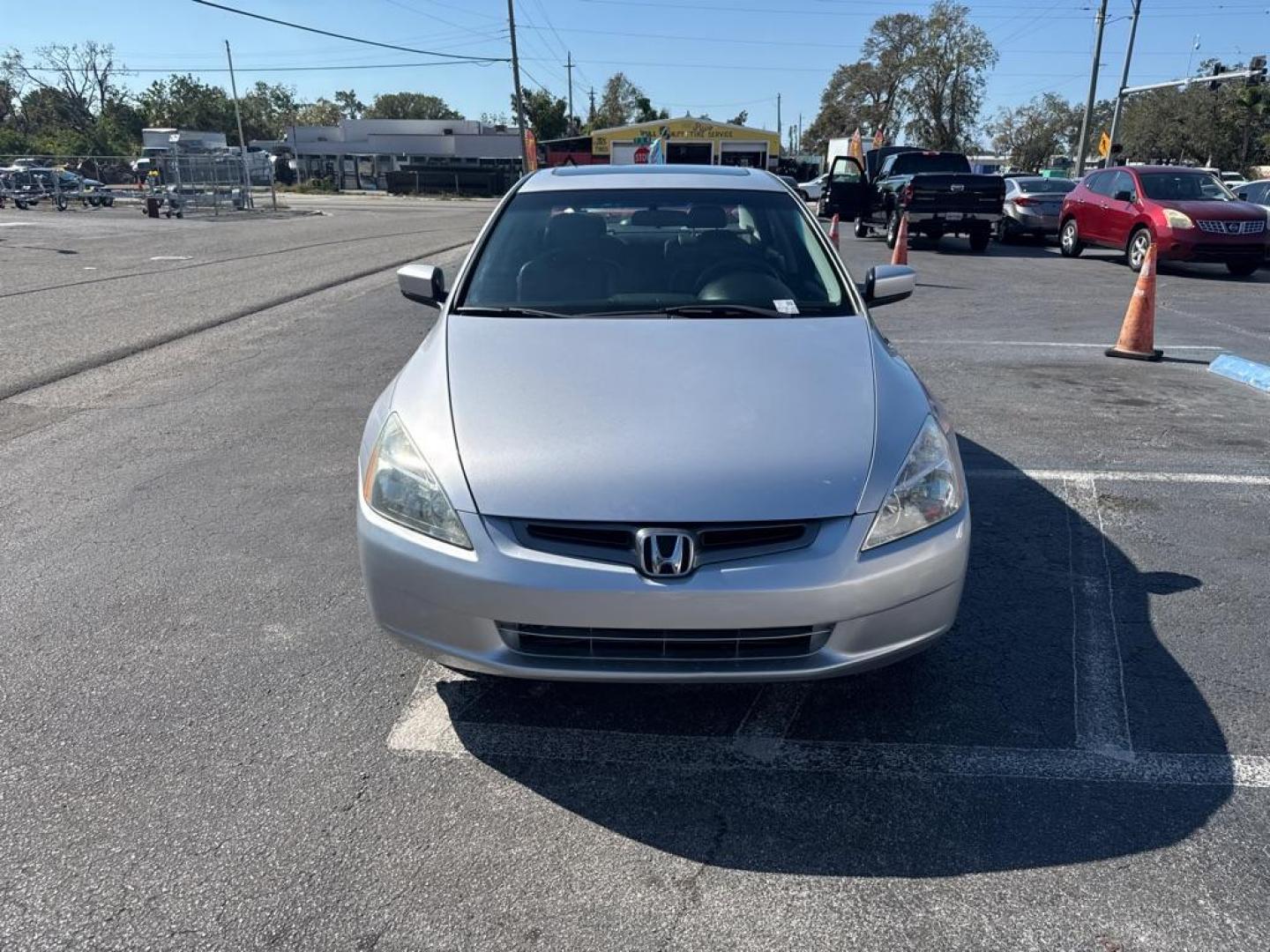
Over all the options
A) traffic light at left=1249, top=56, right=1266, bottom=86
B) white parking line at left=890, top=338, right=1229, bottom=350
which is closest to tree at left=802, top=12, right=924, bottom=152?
traffic light at left=1249, top=56, right=1266, bottom=86

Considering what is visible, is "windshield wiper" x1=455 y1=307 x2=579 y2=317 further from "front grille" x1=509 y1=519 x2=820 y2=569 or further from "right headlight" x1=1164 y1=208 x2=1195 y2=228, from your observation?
"right headlight" x1=1164 y1=208 x2=1195 y2=228

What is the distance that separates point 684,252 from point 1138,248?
13.9 metres

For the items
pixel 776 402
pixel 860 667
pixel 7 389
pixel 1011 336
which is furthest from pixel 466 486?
pixel 1011 336

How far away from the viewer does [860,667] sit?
2.72 m

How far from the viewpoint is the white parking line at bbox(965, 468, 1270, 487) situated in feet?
17.3

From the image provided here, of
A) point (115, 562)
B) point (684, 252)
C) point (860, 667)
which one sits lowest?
point (115, 562)

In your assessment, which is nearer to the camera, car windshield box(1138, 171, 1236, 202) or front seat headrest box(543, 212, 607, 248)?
front seat headrest box(543, 212, 607, 248)

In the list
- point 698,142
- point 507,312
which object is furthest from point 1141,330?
point 698,142

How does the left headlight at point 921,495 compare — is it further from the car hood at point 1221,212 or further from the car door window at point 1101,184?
the car door window at point 1101,184

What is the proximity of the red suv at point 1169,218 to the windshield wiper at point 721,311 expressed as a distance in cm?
1251

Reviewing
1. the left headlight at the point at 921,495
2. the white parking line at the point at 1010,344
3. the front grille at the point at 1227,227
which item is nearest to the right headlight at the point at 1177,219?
the front grille at the point at 1227,227

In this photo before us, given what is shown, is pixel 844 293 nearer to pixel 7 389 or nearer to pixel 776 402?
pixel 776 402

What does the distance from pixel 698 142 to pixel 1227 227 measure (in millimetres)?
45509

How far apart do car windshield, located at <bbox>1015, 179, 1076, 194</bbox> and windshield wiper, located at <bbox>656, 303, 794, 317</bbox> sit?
65.0ft
